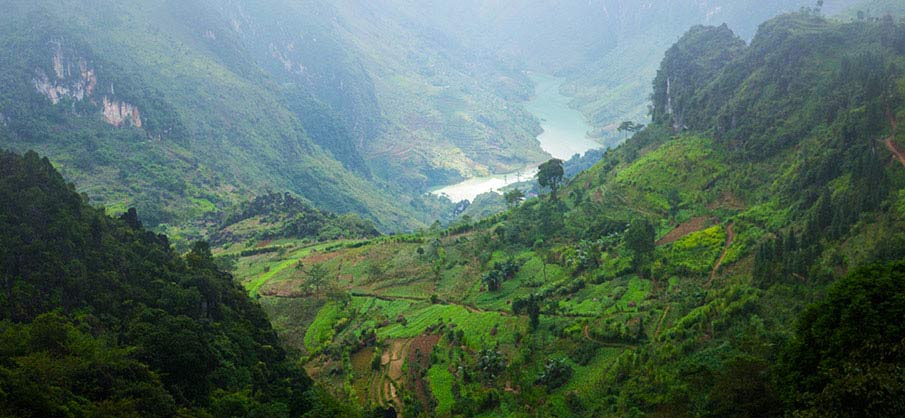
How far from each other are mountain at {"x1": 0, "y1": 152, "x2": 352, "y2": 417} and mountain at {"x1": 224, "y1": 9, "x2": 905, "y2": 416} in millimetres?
7589

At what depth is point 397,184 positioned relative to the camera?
181125mm

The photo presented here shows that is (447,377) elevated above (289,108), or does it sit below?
below

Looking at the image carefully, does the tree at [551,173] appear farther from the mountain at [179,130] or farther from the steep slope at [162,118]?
the steep slope at [162,118]

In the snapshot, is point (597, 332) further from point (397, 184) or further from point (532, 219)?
point (397, 184)

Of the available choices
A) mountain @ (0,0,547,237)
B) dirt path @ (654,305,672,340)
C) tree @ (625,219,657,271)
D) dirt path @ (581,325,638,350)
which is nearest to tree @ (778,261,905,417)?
dirt path @ (654,305,672,340)

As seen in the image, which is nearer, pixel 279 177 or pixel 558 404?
pixel 558 404

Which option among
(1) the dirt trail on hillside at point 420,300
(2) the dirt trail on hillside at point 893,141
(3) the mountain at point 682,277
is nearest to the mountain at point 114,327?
(3) the mountain at point 682,277

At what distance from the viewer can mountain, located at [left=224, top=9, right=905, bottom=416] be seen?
21.8 meters

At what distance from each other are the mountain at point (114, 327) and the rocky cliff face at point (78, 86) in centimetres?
10668

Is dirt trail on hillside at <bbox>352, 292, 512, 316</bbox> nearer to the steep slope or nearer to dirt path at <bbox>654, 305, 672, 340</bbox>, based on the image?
dirt path at <bbox>654, 305, 672, 340</bbox>

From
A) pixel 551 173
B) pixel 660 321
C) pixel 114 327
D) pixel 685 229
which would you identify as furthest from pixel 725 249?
pixel 114 327

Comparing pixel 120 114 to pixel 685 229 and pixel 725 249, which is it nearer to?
pixel 685 229

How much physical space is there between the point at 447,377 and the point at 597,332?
29.4 ft

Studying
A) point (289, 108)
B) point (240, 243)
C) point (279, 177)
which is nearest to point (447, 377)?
point (240, 243)
